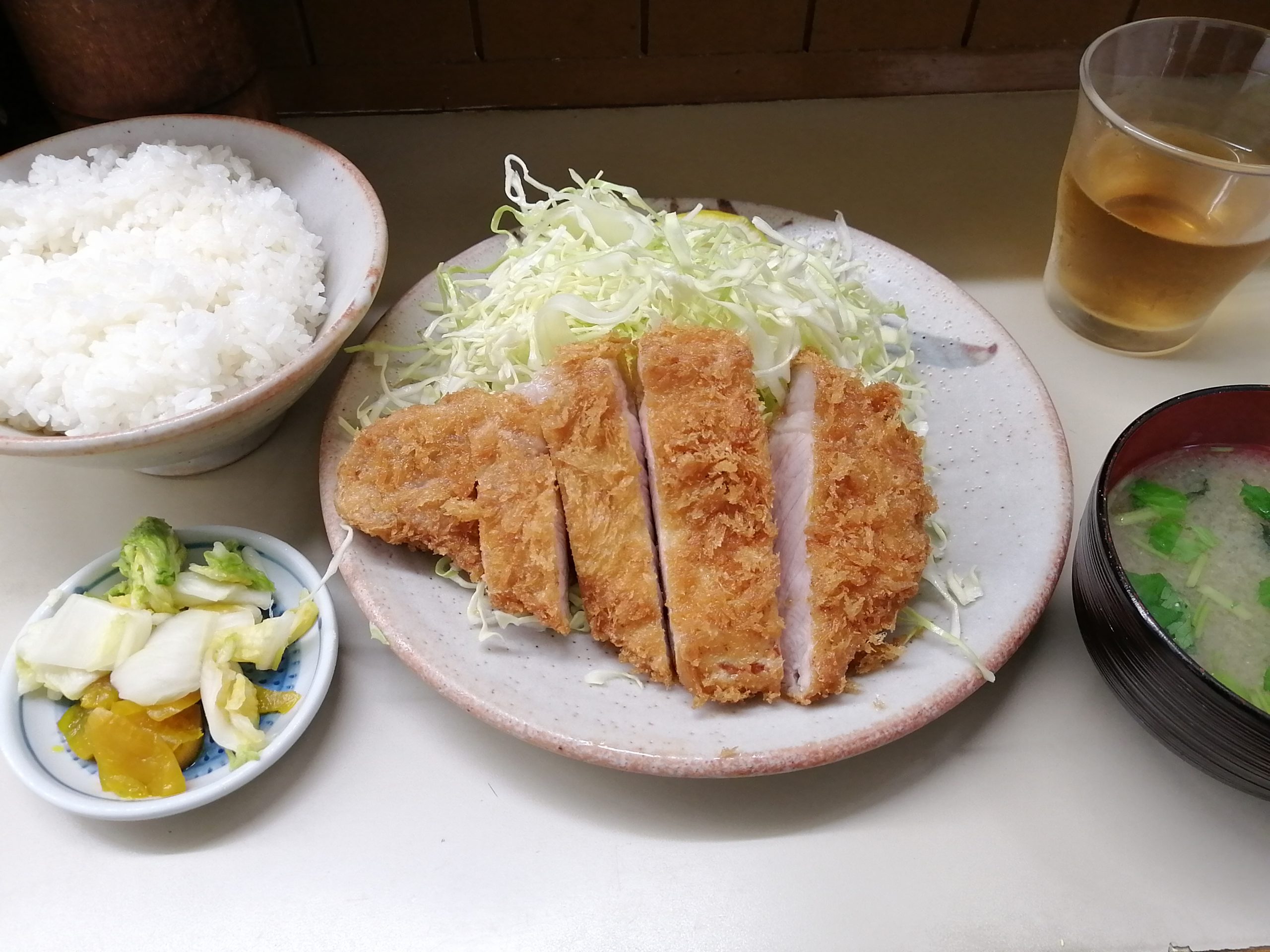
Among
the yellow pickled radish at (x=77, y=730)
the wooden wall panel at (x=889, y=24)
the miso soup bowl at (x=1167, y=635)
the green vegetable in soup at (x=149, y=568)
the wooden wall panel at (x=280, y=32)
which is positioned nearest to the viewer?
the miso soup bowl at (x=1167, y=635)

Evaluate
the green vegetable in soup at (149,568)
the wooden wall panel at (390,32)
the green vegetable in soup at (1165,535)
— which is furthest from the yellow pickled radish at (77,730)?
the wooden wall panel at (390,32)

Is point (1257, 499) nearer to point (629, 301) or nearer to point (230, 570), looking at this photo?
point (629, 301)

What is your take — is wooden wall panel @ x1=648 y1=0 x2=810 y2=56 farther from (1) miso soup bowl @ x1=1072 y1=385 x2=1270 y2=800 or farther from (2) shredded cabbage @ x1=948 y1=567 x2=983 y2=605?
(2) shredded cabbage @ x1=948 y1=567 x2=983 y2=605

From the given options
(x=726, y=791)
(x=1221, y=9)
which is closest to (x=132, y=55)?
(x=726, y=791)

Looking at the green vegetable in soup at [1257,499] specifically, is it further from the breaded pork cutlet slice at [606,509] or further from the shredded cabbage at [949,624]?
the breaded pork cutlet slice at [606,509]

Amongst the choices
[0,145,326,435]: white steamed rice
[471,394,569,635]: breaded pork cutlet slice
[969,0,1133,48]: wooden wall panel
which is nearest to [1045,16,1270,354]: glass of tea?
[969,0,1133,48]: wooden wall panel

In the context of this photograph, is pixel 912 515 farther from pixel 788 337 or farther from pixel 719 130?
pixel 719 130
